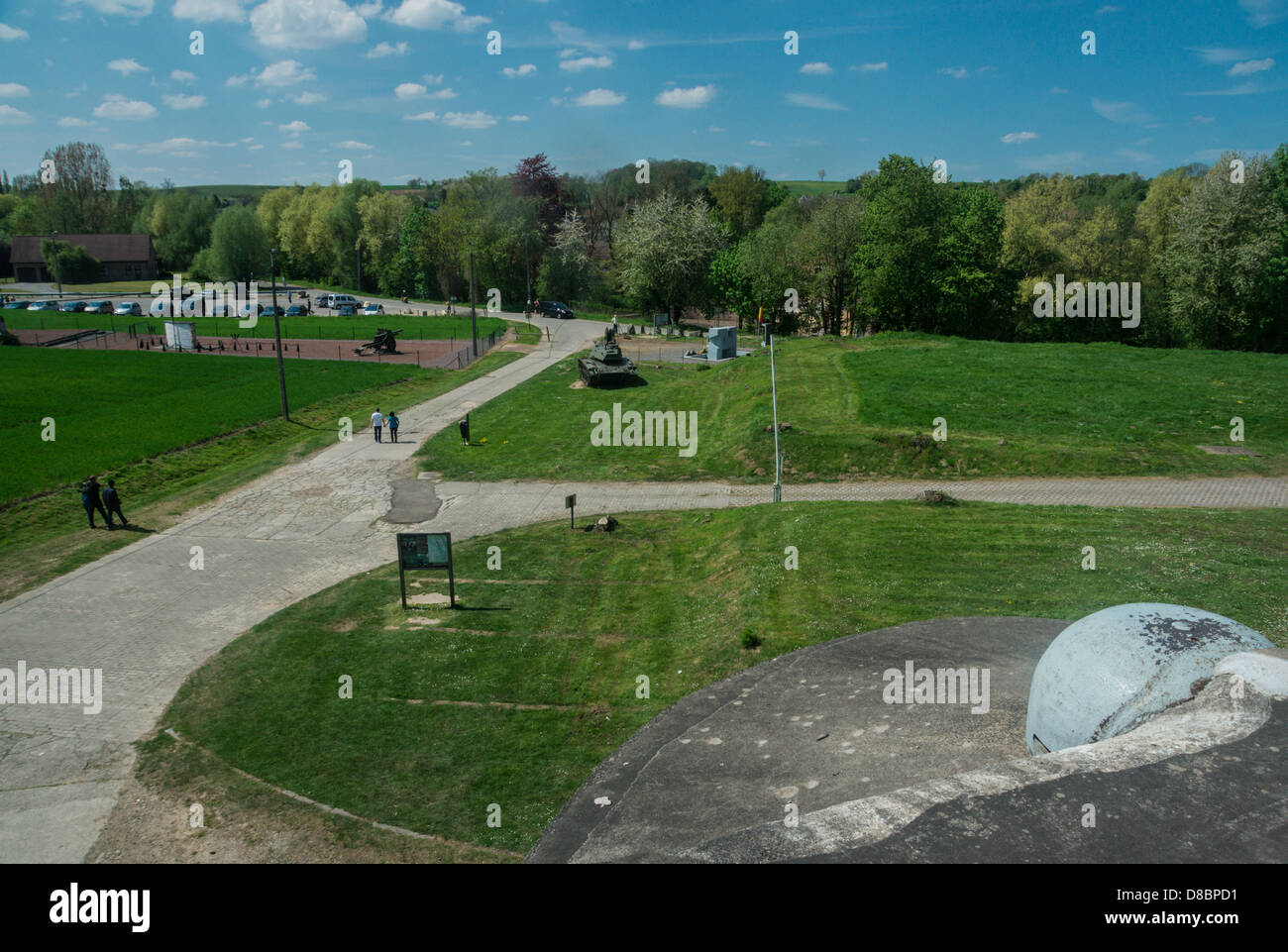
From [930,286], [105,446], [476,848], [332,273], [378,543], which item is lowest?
[476,848]

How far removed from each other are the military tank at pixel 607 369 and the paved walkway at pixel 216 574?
1232cm

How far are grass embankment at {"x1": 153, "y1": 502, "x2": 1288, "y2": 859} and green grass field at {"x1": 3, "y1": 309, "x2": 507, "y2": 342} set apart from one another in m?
52.2

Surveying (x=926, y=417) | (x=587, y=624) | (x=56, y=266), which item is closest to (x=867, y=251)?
(x=926, y=417)

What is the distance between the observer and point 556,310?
8462cm

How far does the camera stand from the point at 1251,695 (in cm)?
879

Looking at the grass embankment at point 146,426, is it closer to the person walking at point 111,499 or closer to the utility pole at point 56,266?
the person walking at point 111,499

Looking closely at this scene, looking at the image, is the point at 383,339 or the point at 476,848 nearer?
the point at 476,848

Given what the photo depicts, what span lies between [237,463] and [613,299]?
6936 cm

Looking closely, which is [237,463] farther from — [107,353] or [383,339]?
[107,353]

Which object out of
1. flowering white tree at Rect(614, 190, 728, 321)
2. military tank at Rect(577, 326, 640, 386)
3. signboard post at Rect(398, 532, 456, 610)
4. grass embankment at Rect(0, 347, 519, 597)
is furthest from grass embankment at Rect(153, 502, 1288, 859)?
flowering white tree at Rect(614, 190, 728, 321)

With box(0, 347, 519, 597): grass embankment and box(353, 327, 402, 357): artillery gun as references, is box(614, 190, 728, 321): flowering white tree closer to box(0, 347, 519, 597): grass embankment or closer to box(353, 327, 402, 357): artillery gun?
box(0, 347, 519, 597): grass embankment

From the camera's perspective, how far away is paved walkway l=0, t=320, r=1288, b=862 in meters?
13.6

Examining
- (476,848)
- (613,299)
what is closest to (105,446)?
(476,848)

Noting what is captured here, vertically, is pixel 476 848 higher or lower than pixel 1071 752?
lower
